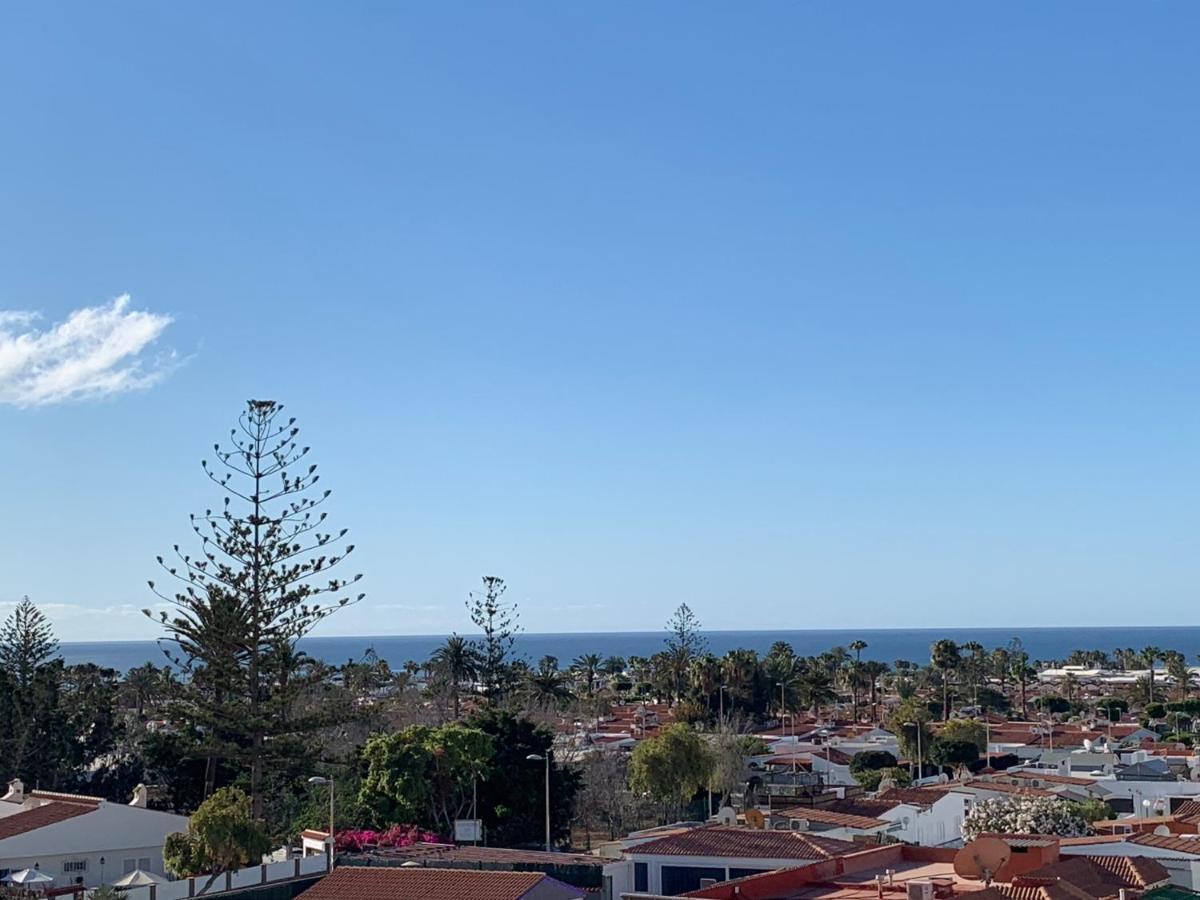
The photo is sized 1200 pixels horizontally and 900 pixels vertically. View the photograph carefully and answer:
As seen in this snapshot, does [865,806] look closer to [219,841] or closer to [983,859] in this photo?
[983,859]

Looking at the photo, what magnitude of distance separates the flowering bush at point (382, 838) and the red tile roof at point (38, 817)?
23.6 ft

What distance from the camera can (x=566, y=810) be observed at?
44.2 m

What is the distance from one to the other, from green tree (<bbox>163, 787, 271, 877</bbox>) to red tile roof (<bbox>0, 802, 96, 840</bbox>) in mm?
6628

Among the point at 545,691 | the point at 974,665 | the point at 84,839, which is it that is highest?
the point at 974,665

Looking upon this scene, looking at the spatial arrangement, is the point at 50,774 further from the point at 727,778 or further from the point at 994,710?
the point at 994,710

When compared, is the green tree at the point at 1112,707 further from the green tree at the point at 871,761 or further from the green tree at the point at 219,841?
the green tree at the point at 219,841

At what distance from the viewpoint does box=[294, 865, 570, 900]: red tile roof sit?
23422mm

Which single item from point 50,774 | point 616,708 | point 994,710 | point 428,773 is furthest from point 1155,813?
point 616,708

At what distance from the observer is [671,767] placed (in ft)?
154

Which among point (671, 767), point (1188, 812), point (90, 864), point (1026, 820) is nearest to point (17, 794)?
point (90, 864)

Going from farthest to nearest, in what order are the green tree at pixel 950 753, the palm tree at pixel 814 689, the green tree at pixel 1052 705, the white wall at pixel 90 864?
the palm tree at pixel 814 689 < the green tree at pixel 1052 705 < the green tree at pixel 950 753 < the white wall at pixel 90 864

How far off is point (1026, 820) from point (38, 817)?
26.0 m

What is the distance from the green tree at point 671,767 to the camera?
46844 mm

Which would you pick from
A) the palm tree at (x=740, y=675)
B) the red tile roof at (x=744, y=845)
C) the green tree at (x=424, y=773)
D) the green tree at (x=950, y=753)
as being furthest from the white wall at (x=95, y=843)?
the palm tree at (x=740, y=675)
